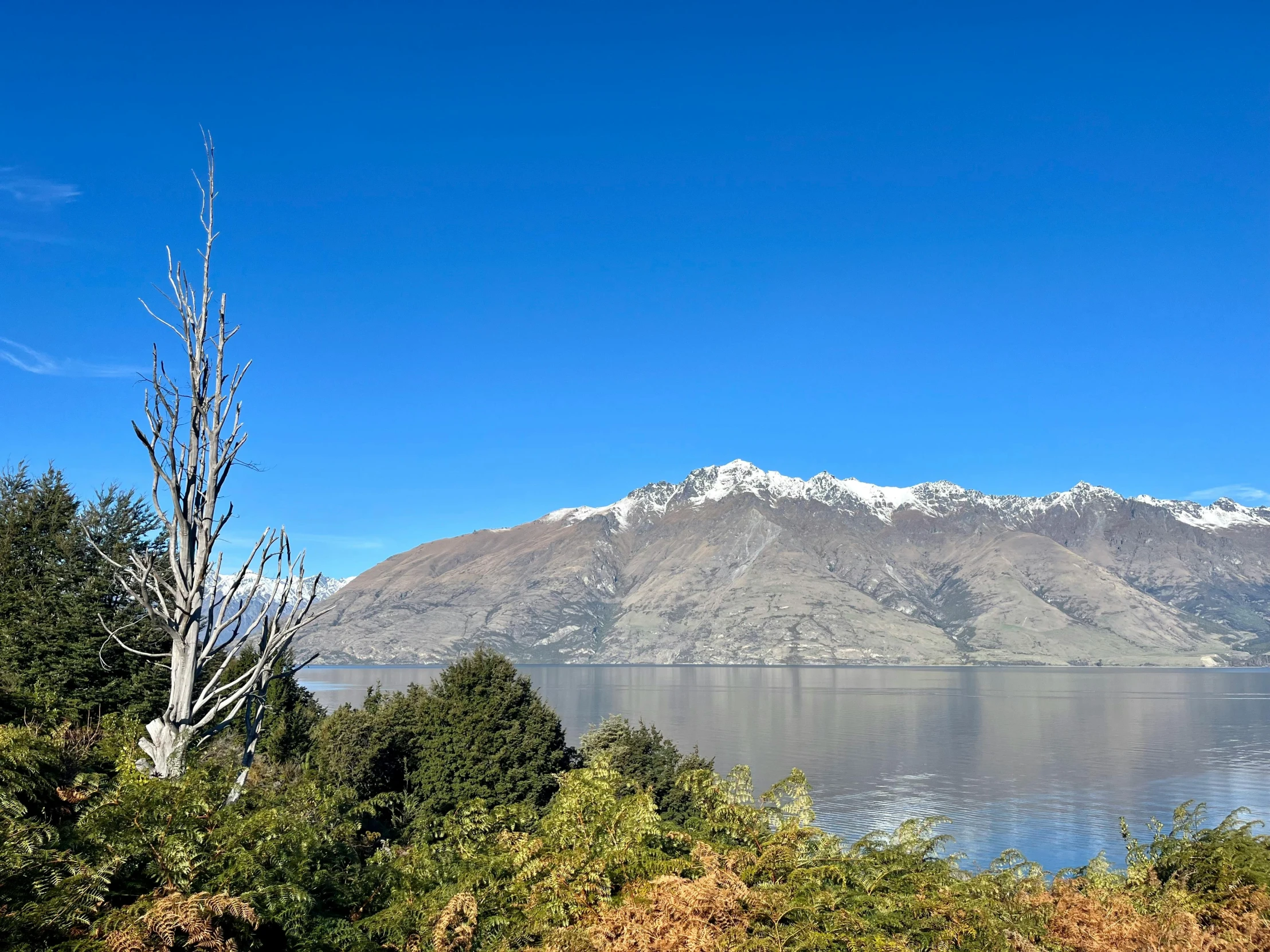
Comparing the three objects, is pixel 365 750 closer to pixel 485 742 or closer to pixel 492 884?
pixel 485 742

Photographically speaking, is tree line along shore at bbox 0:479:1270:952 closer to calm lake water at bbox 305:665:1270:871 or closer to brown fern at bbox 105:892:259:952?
brown fern at bbox 105:892:259:952

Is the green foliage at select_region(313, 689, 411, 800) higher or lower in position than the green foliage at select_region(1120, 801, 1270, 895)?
lower

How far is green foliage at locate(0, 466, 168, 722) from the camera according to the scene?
30.8 m

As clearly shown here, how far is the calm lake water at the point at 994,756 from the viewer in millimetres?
59625

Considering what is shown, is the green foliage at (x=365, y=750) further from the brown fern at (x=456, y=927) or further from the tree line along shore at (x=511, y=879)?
the brown fern at (x=456, y=927)

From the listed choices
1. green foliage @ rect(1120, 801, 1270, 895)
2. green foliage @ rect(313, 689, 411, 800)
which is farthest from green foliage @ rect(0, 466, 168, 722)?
green foliage @ rect(1120, 801, 1270, 895)

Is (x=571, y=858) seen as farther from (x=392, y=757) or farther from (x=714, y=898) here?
(x=392, y=757)

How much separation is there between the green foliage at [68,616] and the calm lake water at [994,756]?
1657 inches

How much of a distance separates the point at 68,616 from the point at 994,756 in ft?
305

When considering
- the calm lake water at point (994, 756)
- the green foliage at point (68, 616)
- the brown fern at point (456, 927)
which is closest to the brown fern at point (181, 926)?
the brown fern at point (456, 927)

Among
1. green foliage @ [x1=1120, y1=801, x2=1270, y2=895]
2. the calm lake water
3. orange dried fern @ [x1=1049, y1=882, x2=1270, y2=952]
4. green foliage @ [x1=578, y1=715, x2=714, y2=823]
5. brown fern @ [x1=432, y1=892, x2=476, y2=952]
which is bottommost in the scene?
the calm lake water

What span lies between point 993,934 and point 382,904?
7076mm

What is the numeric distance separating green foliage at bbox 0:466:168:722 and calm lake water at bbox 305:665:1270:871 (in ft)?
138

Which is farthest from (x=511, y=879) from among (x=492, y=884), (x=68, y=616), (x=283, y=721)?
(x=283, y=721)
